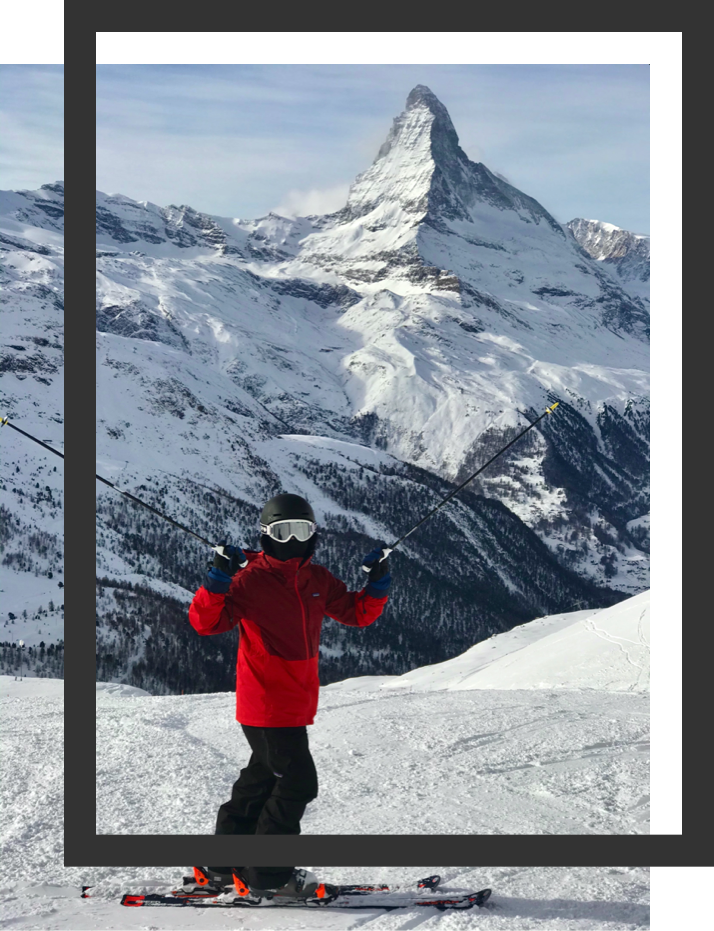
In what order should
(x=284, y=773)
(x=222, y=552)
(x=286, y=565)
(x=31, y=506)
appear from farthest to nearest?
1. (x=31, y=506)
2. (x=286, y=565)
3. (x=284, y=773)
4. (x=222, y=552)

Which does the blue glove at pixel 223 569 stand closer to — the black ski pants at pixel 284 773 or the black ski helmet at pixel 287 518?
the black ski helmet at pixel 287 518

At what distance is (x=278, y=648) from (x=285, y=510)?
0.52 m

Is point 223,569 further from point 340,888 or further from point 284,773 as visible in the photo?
point 340,888

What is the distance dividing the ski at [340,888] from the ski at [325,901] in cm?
2

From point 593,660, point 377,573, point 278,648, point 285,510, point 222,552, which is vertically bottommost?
point 593,660

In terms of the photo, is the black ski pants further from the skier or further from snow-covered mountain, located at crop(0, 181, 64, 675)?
snow-covered mountain, located at crop(0, 181, 64, 675)

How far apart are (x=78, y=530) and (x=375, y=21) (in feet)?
6.97

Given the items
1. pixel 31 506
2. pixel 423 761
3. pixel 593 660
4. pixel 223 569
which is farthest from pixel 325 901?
pixel 31 506

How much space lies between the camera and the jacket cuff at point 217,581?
314 cm

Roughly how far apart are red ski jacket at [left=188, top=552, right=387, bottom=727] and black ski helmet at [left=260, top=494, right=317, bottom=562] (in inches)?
1.6

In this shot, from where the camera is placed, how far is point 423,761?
4797 millimetres

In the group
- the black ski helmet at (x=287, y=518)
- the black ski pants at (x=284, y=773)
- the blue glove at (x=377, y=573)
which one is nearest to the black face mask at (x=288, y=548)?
the black ski helmet at (x=287, y=518)
